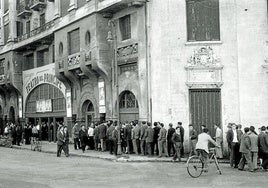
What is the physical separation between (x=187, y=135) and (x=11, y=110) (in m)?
24.5

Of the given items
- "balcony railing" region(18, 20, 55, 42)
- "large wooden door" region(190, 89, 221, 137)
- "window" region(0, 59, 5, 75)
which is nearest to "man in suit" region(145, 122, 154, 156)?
"large wooden door" region(190, 89, 221, 137)

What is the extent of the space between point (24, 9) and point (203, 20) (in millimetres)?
20073

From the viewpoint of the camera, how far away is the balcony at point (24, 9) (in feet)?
120

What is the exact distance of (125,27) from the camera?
83.3 ft

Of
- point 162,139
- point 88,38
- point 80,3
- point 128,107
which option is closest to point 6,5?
point 80,3

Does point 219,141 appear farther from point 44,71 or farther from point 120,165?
point 44,71

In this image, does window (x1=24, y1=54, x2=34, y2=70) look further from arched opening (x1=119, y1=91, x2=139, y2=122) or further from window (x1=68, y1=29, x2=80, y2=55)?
arched opening (x1=119, y1=91, x2=139, y2=122)

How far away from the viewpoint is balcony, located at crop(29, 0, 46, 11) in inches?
1336

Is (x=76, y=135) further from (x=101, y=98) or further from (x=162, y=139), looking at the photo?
→ (x=162, y=139)

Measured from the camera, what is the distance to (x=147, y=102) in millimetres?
23062

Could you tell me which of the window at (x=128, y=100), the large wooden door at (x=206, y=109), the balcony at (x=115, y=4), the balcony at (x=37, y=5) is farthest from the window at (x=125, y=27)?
the balcony at (x=37, y=5)

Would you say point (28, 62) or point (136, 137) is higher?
point (28, 62)

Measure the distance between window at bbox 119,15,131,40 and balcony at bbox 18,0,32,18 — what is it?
552 inches

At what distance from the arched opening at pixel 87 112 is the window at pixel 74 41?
3687 mm
